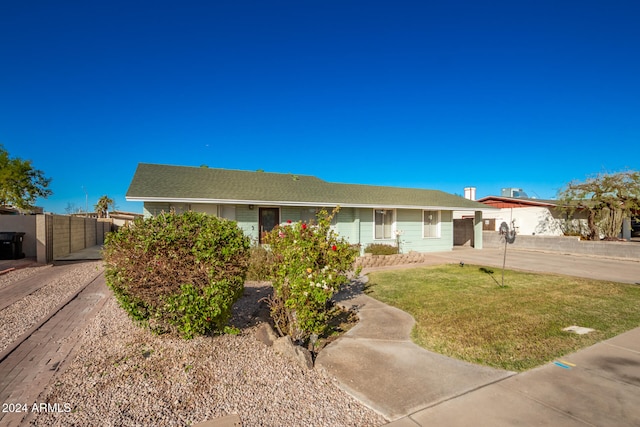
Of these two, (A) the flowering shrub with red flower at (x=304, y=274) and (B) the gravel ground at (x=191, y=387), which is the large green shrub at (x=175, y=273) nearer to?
(B) the gravel ground at (x=191, y=387)

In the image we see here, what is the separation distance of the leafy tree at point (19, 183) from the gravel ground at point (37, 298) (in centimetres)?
1874

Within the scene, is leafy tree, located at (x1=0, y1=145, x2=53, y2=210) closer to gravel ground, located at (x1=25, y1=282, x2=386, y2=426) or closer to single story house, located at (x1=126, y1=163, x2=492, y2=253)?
single story house, located at (x1=126, y1=163, x2=492, y2=253)

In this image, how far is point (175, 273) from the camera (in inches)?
155

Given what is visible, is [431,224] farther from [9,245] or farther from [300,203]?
[9,245]

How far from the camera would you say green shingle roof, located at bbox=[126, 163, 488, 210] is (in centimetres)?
1220

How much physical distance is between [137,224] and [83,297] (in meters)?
4.99

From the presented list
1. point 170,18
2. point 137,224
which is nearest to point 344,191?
point 170,18

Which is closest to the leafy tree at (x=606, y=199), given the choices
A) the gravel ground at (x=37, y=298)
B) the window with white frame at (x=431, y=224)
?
the window with white frame at (x=431, y=224)

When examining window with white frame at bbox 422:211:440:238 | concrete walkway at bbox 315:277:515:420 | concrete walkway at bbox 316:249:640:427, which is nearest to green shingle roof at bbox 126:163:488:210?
window with white frame at bbox 422:211:440:238

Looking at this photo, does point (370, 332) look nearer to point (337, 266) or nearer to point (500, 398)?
point (337, 266)

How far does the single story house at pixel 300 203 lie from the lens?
12430 millimetres

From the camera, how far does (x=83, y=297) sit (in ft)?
24.5

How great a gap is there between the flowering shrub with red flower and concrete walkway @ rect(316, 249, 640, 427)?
0.57 meters

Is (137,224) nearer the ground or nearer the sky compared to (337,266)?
nearer the sky
